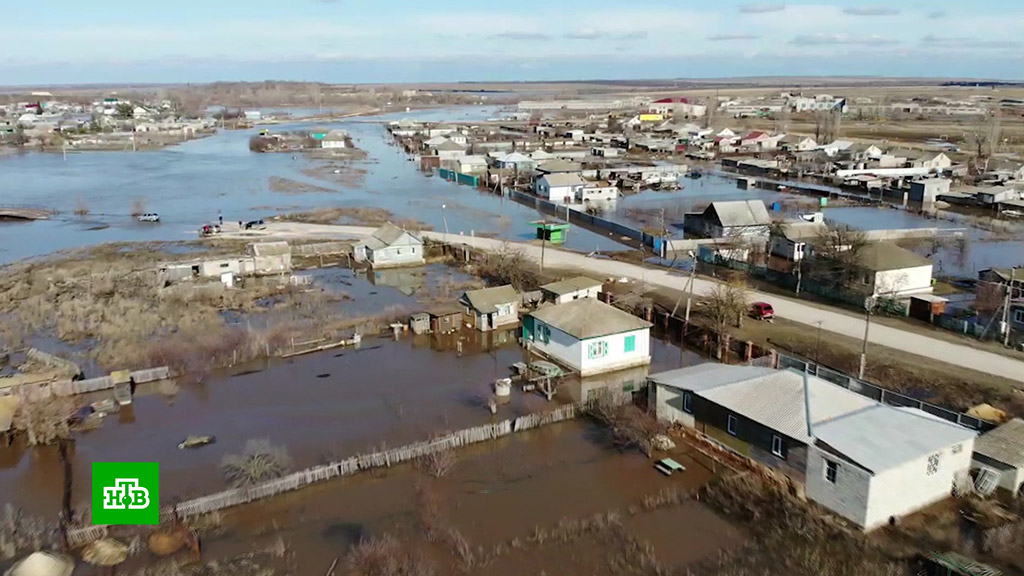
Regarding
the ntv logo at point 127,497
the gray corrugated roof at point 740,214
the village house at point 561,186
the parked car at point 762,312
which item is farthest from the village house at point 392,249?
the ntv logo at point 127,497

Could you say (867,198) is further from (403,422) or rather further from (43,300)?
(43,300)

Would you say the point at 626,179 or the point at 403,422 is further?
the point at 626,179

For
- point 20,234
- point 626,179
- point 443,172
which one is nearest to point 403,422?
point 20,234

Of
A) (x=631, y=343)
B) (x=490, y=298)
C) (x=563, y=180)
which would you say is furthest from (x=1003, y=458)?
(x=563, y=180)

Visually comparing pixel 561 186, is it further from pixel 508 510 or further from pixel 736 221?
pixel 508 510

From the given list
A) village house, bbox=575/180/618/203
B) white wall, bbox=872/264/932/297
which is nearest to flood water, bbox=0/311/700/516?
white wall, bbox=872/264/932/297

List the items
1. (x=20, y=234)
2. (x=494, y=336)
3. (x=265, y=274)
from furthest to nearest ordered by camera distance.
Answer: (x=20, y=234) → (x=265, y=274) → (x=494, y=336)
